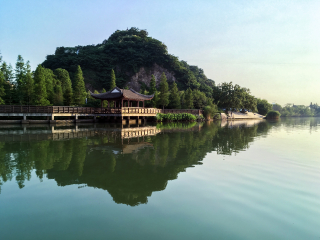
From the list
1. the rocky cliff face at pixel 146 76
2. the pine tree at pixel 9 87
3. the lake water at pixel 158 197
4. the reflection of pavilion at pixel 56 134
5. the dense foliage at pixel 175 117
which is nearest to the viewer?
the lake water at pixel 158 197

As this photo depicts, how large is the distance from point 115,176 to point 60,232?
2559mm

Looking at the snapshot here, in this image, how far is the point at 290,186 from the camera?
516cm

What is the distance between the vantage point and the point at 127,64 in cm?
6688

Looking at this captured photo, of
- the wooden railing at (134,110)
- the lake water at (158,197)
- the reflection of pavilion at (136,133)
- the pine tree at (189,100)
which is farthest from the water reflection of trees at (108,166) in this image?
the pine tree at (189,100)

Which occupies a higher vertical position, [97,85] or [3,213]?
[97,85]

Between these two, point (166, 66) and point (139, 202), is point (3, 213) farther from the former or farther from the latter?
point (166, 66)

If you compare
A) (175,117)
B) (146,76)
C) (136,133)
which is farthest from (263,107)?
(136,133)

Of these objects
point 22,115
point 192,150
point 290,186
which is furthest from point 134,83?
point 290,186

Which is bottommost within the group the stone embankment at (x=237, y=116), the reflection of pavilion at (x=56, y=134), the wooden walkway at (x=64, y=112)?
the reflection of pavilion at (x=56, y=134)

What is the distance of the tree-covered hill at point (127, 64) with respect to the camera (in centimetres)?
6306

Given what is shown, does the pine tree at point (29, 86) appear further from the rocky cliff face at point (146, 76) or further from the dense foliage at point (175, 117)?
the rocky cliff face at point (146, 76)

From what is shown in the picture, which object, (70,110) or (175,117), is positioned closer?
(70,110)

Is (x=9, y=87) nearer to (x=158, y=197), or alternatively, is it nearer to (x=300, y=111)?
(x=158, y=197)

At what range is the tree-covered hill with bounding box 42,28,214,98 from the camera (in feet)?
207
